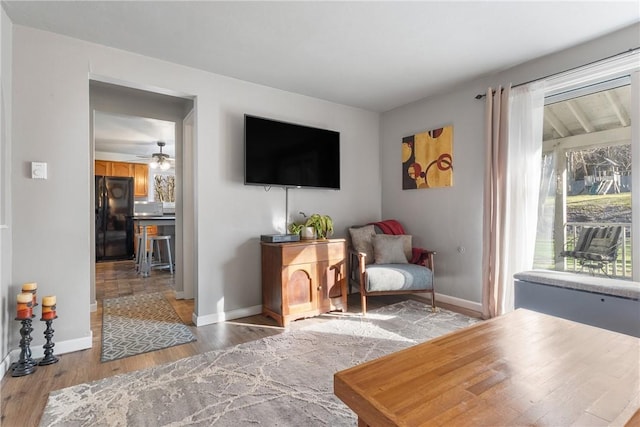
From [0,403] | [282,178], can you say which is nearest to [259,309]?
[282,178]

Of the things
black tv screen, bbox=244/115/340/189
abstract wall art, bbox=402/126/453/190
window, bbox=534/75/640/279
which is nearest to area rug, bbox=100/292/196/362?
black tv screen, bbox=244/115/340/189

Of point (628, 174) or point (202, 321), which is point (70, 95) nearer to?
point (202, 321)

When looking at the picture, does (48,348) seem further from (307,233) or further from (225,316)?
(307,233)

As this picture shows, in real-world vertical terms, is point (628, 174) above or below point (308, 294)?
above

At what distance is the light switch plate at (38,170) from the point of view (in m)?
2.22

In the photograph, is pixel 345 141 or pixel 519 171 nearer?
pixel 519 171

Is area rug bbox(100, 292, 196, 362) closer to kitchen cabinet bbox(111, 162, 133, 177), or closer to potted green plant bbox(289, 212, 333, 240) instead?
potted green plant bbox(289, 212, 333, 240)

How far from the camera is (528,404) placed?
91 centimetres

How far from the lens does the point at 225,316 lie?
10.0 feet

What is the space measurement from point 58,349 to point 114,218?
497 centimetres

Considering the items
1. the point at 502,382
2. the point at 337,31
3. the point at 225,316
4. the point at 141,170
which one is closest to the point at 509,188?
→ the point at 337,31

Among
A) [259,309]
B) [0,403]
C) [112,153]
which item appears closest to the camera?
[0,403]

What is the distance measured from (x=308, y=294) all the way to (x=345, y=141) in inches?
79.2

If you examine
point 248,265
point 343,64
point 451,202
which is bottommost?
point 248,265
